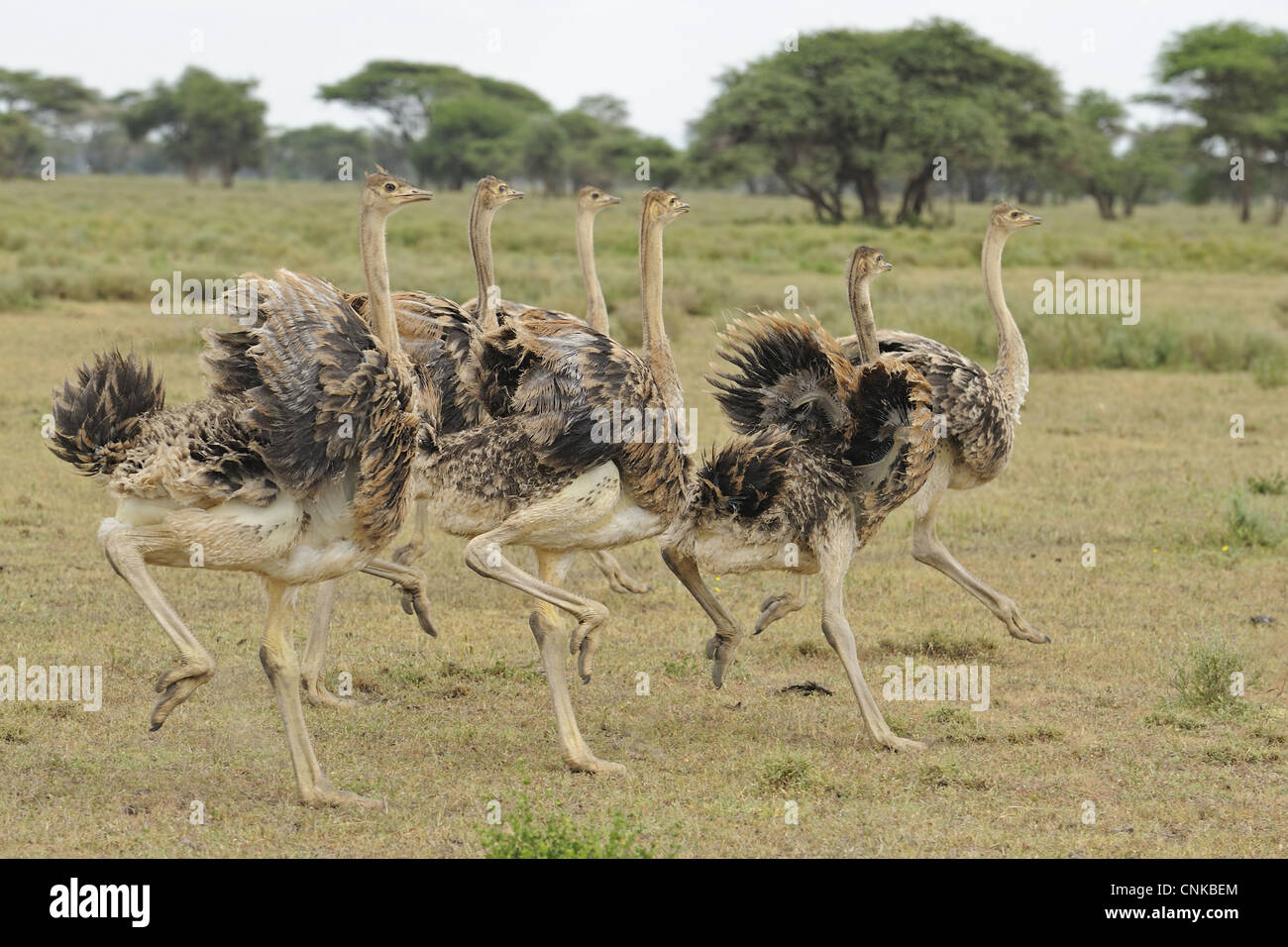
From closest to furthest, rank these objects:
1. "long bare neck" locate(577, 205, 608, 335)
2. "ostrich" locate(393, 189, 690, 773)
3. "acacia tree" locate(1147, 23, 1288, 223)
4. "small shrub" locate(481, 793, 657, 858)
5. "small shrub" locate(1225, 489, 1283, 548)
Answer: "small shrub" locate(481, 793, 657, 858) → "ostrich" locate(393, 189, 690, 773) → "long bare neck" locate(577, 205, 608, 335) → "small shrub" locate(1225, 489, 1283, 548) → "acacia tree" locate(1147, 23, 1288, 223)

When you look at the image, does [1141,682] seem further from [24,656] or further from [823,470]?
[24,656]

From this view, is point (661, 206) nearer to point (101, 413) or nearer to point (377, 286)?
point (377, 286)

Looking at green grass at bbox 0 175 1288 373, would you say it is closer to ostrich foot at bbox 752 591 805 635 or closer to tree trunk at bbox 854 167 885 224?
tree trunk at bbox 854 167 885 224

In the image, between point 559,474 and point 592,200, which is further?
point 592,200

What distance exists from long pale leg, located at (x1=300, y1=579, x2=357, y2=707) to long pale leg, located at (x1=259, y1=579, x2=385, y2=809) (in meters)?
1.01

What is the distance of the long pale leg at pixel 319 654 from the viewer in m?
6.66

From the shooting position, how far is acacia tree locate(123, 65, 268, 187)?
2092 inches

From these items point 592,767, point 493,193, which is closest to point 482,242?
point 493,193

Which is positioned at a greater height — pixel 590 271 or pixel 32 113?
pixel 32 113

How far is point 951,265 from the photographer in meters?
27.8

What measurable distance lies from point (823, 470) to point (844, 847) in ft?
5.97

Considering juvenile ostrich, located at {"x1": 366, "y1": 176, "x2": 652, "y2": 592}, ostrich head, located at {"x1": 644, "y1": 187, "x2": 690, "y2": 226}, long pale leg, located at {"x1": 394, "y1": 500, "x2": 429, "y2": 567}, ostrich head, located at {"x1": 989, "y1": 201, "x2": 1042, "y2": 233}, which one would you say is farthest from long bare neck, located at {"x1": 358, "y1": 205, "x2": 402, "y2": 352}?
ostrich head, located at {"x1": 989, "y1": 201, "x2": 1042, "y2": 233}

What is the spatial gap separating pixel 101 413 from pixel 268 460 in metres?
0.64

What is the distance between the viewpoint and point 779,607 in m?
7.19
